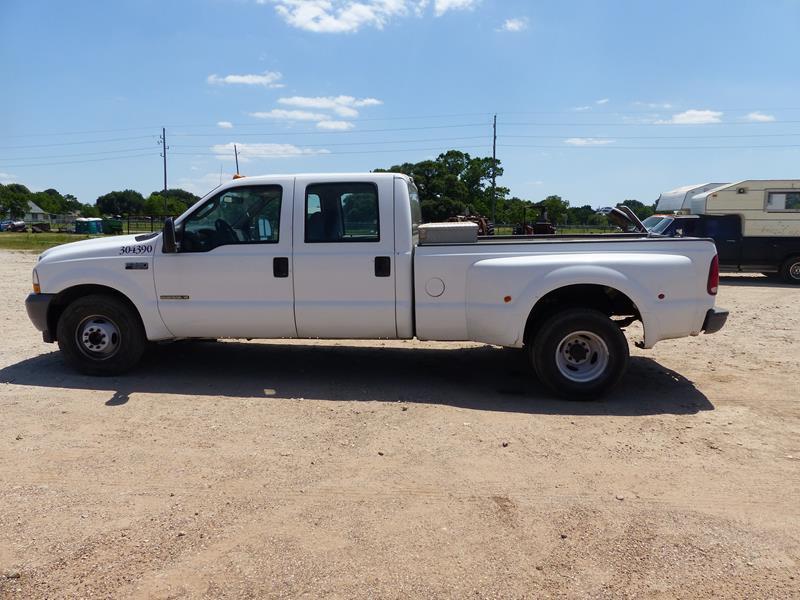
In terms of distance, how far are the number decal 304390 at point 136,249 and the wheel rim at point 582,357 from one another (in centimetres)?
408

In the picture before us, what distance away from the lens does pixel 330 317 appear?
6.15 m

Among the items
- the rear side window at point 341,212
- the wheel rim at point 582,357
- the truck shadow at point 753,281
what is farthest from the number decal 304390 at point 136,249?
the truck shadow at point 753,281

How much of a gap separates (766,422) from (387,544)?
145 inches

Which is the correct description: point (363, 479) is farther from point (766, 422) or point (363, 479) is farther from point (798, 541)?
point (766, 422)

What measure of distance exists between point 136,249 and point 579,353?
4.44m

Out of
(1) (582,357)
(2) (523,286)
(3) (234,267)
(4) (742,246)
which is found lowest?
(1) (582,357)

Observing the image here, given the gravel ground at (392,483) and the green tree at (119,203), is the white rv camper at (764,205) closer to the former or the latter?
the gravel ground at (392,483)

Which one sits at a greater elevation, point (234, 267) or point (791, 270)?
point (234, 267)

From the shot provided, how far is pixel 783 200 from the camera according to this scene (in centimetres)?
1723

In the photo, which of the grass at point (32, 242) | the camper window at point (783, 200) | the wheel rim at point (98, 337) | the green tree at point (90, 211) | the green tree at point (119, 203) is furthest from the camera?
the green tree at point (119, 203)

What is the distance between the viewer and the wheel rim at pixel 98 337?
254 inches

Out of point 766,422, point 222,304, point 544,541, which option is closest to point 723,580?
point 544,541

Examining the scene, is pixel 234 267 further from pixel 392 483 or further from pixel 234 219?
pixel 392 483

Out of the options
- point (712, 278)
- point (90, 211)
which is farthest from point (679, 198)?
point (90, 211)
